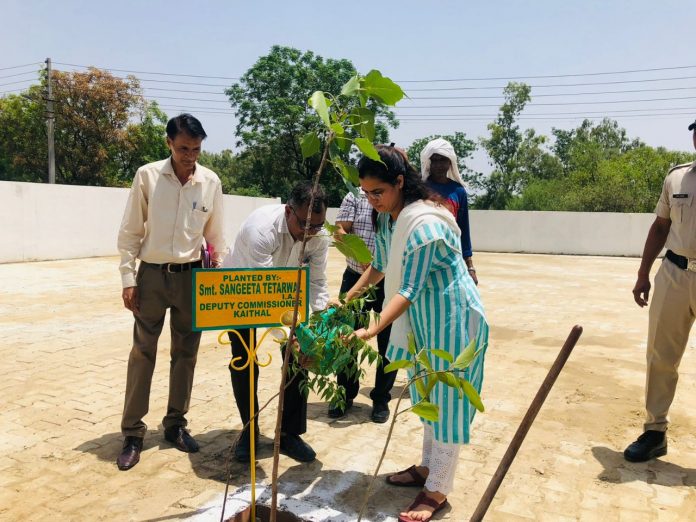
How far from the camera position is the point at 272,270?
2629 millimetres

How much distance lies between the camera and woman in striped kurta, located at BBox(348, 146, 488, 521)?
260cm

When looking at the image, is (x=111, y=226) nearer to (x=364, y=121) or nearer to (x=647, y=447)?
(x=647, y=447)

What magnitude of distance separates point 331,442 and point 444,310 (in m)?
1.50

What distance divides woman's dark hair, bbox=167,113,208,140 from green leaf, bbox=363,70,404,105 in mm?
1840

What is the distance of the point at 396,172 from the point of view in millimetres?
2723

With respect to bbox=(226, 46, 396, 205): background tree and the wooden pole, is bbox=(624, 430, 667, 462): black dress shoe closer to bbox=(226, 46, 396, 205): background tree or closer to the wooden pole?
the wooden pole

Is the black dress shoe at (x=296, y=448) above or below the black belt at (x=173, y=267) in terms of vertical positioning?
below

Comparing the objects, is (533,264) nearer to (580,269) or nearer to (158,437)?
(580,269)

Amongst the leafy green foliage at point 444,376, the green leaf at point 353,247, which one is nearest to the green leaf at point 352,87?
the green leaf at point 353,247

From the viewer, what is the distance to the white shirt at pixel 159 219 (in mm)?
3377

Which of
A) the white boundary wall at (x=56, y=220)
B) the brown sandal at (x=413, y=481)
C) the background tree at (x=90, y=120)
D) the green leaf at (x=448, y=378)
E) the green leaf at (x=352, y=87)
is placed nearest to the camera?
the green leaf at (x=448, y=378)

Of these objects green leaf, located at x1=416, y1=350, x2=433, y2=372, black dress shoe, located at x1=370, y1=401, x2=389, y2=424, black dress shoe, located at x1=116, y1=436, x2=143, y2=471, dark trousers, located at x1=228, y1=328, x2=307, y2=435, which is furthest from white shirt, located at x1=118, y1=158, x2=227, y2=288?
green leaf, located at x1=416, y1=350, x2=433, y2=372

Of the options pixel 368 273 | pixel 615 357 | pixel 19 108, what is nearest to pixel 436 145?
pixel 368 273

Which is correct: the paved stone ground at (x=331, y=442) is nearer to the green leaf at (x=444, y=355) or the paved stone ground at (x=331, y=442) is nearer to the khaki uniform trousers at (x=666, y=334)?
the khaki uniform trousers at (x=666, y=334)
